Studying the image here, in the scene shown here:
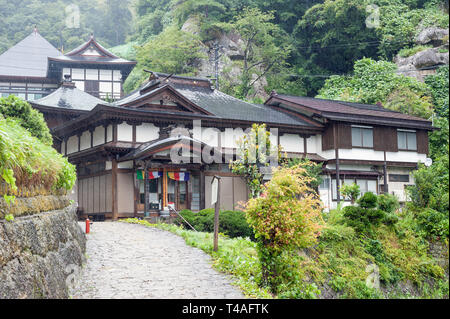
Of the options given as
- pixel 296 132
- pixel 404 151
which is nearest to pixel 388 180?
pixel 404 151

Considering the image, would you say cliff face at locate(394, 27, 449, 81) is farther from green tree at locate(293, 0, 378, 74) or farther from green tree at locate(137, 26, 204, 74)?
green tree at locate(137, 26, 204, 74)

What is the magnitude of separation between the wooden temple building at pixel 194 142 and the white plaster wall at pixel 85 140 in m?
0.06

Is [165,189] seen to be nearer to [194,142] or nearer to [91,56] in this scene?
[194,142]

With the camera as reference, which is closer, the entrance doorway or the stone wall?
the stone wall

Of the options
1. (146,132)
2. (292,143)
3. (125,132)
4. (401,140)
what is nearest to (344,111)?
(292,143)

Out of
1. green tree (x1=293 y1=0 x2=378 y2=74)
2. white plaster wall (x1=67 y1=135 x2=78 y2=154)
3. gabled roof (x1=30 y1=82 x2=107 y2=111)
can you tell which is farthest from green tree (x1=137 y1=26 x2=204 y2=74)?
white plaster wall (x1=67 y1=135 x2=78 y2=154)

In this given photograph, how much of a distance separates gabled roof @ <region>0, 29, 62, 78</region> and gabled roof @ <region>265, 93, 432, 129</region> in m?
25.2

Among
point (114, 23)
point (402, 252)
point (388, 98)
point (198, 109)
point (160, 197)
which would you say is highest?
point (114, 23)

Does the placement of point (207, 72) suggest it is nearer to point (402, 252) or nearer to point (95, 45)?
point (95, 45)

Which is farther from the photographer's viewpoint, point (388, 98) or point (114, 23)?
point (114, 23)

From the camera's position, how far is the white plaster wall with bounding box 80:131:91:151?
26969mm

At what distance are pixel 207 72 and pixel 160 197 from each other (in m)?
27.4

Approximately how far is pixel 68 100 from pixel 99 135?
6284mm
